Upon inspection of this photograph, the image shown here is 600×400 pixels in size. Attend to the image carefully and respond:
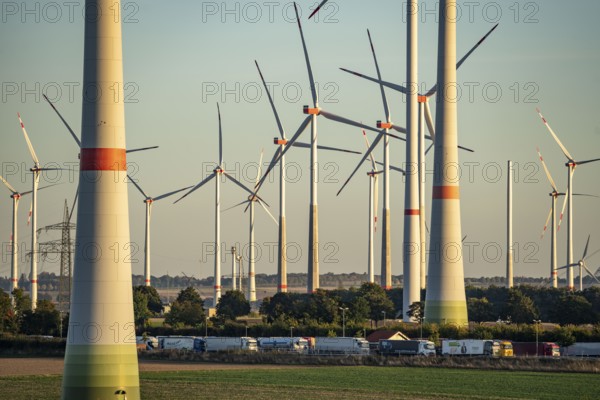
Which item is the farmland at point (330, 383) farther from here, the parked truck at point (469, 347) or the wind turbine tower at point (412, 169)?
the wind turbine tower at point (412, 169)

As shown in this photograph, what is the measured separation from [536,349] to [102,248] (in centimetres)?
8859

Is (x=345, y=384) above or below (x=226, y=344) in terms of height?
below

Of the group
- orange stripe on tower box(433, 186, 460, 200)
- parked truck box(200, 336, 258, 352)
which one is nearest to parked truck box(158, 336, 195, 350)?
parked truck box(200, 336, 258, 352)

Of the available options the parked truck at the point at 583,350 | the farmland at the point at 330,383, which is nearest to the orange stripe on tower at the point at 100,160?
the farmland at the point at 330,383

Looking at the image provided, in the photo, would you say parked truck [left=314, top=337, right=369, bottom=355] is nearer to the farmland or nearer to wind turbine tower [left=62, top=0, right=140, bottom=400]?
the farmland

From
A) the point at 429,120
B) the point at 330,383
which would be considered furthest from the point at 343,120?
the point at 330,383

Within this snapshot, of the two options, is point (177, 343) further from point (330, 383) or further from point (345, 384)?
point (345, 384)

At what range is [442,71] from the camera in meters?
121

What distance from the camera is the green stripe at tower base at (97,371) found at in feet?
200

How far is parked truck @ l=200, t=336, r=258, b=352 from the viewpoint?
154 meters

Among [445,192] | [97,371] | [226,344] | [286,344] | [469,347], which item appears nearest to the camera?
[97,371]

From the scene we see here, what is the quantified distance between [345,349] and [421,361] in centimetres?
2255

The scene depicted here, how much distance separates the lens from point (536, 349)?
459ft

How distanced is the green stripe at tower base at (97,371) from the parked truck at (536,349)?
270 ft
